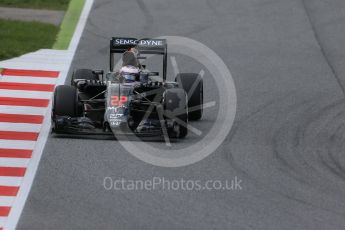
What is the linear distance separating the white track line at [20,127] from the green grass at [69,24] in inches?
219

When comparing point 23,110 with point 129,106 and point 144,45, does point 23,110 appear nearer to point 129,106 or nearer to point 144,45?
point 144,45

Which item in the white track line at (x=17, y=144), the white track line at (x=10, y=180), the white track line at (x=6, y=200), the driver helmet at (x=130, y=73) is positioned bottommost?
the white track line at (x=6, y=200)

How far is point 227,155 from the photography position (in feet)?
51.8

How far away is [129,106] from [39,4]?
9.82 m

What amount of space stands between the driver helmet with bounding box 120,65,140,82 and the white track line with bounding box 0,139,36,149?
6.10 feet

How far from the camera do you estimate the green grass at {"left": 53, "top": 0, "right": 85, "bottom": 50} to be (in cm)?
2292

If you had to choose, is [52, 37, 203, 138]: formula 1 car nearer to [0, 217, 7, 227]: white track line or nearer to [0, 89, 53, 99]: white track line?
[0, 89, 53, 99]: white track line

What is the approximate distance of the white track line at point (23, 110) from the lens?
1803 cm

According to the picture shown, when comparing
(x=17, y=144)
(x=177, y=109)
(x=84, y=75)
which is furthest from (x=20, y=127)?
(x=177, y=109)

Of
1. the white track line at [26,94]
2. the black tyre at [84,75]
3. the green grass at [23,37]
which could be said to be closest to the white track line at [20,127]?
the black tyre at [84,75]

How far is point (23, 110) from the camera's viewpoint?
18.2m

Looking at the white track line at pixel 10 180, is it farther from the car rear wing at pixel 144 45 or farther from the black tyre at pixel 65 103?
the car rear wing at pixel 144 45

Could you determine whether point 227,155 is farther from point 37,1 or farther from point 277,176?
point 37,1

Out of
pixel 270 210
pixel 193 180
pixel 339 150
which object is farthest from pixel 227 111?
pixel 270 210
